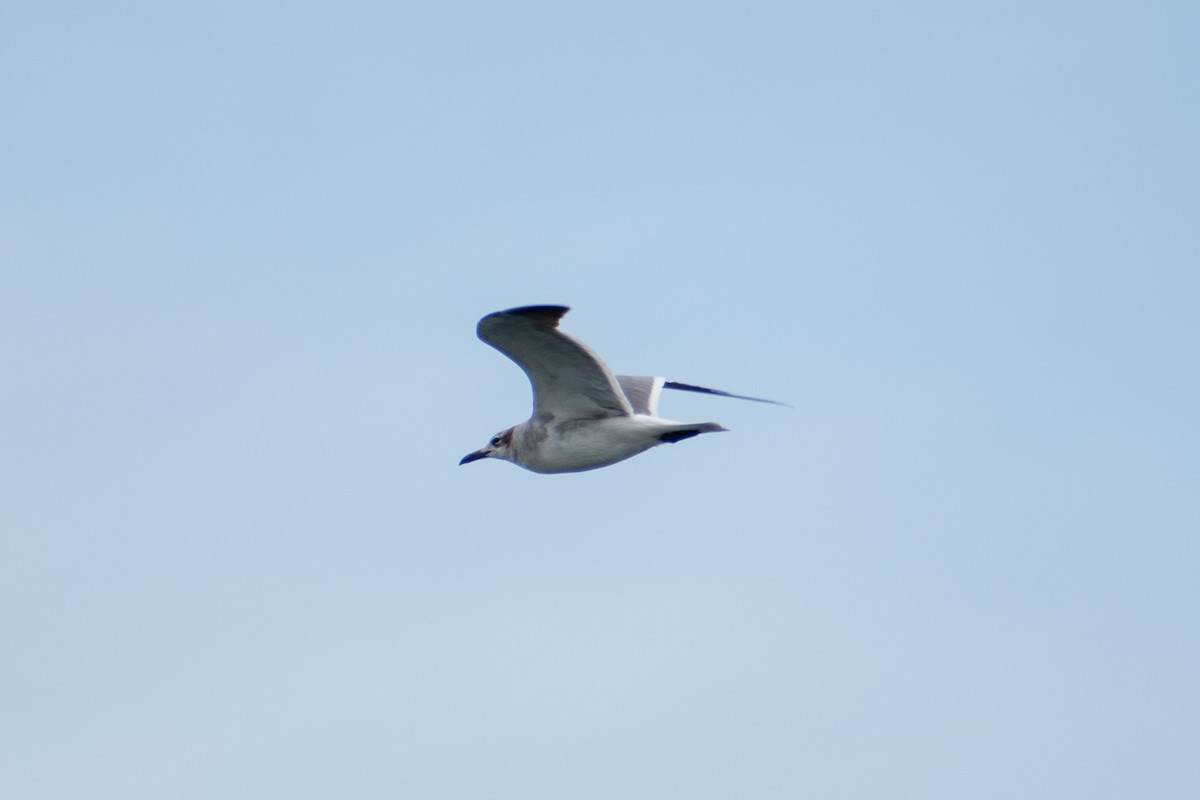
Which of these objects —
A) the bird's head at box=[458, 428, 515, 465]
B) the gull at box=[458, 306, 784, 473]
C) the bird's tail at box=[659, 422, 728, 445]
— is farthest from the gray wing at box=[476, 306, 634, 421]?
the bird's head at box=[458, 428, 515, 465]

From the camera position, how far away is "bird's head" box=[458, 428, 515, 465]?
2575 cm

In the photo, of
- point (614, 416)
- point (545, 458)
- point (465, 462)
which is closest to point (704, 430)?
point (614, 416)

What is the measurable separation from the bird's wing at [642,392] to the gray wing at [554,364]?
256 centimetres

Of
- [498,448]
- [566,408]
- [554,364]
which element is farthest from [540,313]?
[498,448]

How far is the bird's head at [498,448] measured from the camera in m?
25.8

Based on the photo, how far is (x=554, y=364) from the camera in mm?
21938

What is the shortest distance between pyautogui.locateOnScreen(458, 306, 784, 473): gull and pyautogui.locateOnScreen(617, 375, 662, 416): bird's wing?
1.53 meters

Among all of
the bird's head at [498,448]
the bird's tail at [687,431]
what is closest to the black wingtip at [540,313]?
the bird's tail at [687,431]

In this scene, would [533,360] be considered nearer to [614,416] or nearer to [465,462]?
[614,416]

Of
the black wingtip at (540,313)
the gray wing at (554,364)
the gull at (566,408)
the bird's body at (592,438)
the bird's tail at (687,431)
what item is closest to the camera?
the black wingtip at (540,313)

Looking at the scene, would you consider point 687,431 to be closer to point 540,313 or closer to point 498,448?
point 540,313

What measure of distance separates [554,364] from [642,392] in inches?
185

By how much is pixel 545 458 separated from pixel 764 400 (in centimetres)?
331

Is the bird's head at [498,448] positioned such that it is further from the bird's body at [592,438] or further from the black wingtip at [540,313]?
the black wingtip at [540,313]
